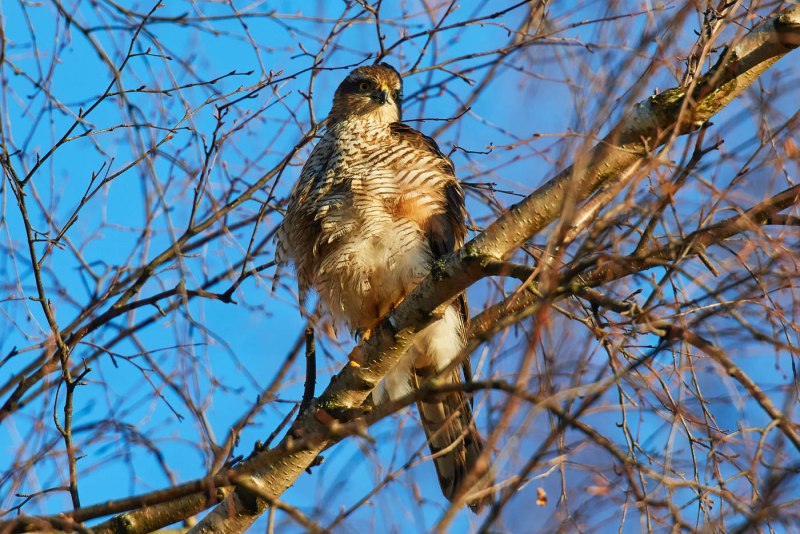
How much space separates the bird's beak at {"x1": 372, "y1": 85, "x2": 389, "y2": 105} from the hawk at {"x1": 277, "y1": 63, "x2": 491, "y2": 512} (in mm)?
190

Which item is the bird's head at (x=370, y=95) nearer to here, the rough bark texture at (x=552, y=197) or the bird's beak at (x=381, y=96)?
the bird's beak at (x=381, y=96)

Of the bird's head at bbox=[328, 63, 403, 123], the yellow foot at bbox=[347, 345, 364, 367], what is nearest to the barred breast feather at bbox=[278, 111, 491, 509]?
the bird's head at bbox=[328, 63, 403, 123]

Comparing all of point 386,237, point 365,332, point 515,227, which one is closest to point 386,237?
point 386,237

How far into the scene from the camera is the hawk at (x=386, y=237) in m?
4.41

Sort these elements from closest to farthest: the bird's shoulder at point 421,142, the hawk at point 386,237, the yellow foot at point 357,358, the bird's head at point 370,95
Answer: the yellow foot at point 357,358
the hawk at point 386,237
the bird's shoulder at point 421,142
the bird's head at point 370,95

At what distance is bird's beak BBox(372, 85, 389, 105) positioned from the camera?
17.2 feet

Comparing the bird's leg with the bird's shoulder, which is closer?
the bird's leg

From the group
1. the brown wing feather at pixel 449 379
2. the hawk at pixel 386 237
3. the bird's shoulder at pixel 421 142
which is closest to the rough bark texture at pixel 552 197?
the hawk at pixel 386 237

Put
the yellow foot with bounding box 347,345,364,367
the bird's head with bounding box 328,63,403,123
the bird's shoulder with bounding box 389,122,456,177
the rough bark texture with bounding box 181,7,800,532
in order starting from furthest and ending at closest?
the bird's head with bounding box 328,63,403,123, the bird's shoulder with bounding box 389,122,456,177, the yellow foot with bounding box 347,345,364,367, the rough bark texture with bounding box 181,7,800,532

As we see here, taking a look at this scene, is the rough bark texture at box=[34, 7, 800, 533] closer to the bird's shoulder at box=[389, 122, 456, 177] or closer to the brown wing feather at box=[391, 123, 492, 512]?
the brown wing feather at box=[391, 123, 492, 512]

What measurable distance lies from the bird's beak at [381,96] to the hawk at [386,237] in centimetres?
19

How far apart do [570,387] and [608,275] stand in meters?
0.68

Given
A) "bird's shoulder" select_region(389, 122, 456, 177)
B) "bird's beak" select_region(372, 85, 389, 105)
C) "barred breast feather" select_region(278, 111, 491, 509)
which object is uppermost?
"bird's beak" select_region(372, 85, 389, 105)

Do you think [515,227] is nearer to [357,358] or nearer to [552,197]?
[552,197]
